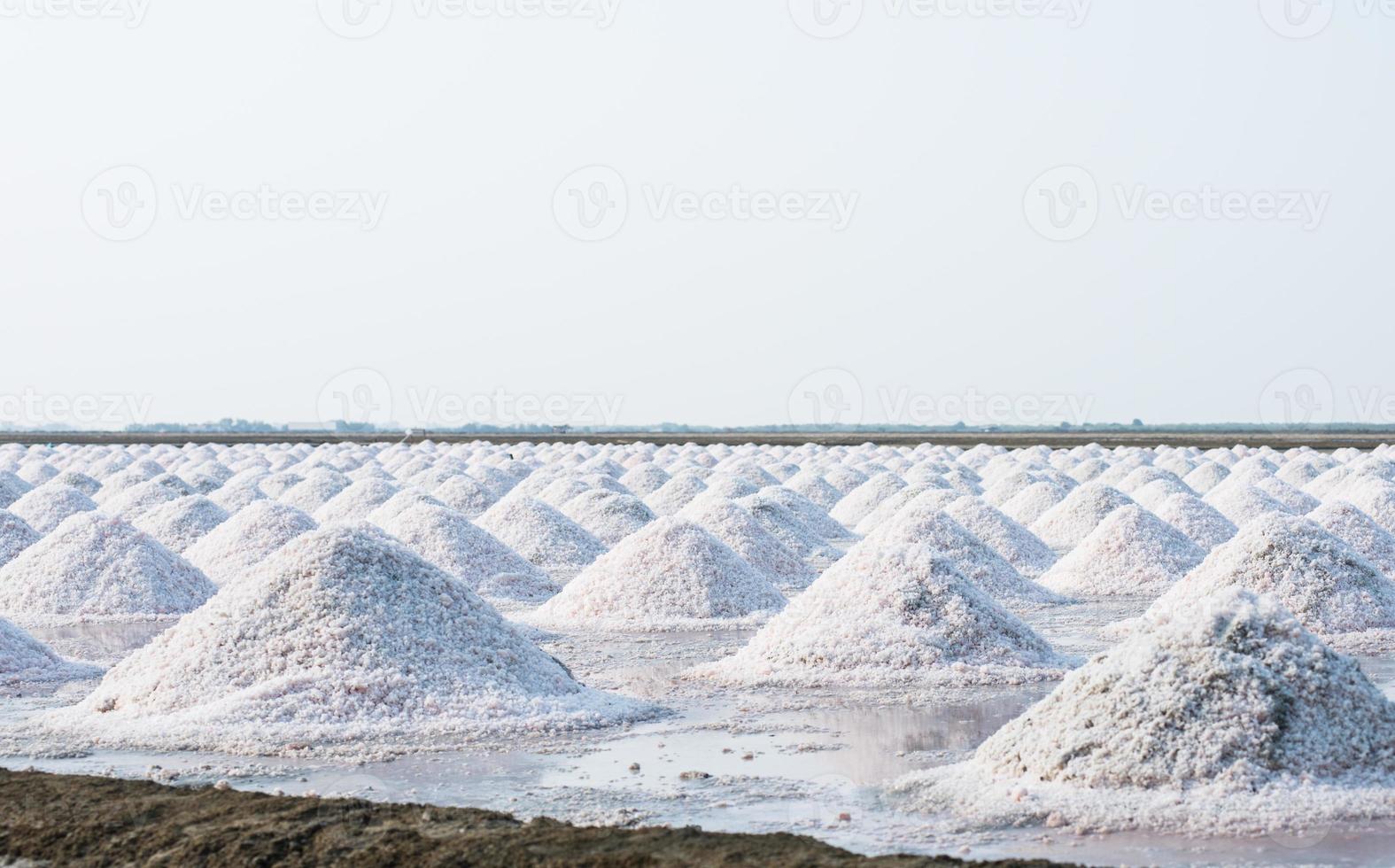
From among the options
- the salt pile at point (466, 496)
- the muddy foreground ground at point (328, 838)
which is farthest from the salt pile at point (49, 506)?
the muddy foreground ground at point (328, 838)

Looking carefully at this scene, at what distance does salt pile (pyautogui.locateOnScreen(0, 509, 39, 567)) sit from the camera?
69.1ft

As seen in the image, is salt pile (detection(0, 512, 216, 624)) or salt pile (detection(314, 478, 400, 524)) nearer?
salt pile (detection(0, 512, 216, 624))

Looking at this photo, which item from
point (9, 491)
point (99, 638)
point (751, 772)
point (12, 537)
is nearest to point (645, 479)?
point (9, 491)

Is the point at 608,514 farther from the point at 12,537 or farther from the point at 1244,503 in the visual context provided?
the point at 1244,503

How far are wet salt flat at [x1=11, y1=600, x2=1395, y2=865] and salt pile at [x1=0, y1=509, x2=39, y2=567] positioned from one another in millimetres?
9826

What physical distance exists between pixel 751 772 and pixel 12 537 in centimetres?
1627

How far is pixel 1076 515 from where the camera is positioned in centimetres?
2594

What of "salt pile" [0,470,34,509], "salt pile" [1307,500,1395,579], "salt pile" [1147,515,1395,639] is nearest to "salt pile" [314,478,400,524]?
"salt pile" [0,470,34,509]

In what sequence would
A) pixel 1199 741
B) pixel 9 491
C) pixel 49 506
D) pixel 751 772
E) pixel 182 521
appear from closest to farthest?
pixel 1199 741
pixel 751 772
pixel 182 521
pixel 49 506
pixel 9 491

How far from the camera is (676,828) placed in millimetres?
7172

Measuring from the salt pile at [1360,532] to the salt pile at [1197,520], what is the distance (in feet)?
7.72

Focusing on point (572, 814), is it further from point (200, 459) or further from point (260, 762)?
point (200, 459)

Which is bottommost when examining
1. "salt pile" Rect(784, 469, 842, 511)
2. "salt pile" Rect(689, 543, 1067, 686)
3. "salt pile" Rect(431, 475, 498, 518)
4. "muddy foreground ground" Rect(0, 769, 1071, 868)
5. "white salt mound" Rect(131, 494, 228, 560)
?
"muddy foreground ground" Rect(0, 769, 1071, 868)

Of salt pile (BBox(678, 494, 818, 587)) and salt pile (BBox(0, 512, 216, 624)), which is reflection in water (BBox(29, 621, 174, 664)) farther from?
salt pile (BBox(678, 494, 818, 587))
